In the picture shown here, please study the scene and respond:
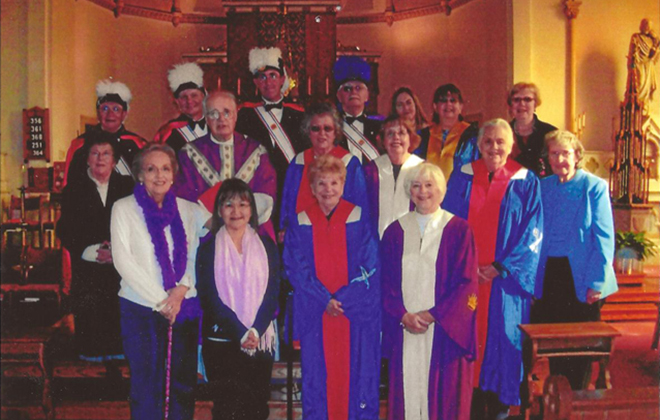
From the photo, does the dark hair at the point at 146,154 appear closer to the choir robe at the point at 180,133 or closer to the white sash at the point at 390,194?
the choir robe at the point at 180,133

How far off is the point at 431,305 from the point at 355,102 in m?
1.67

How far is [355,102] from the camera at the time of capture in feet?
13.8

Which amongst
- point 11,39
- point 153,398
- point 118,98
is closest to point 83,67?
point 11,39

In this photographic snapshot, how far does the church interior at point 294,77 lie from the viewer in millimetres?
4750

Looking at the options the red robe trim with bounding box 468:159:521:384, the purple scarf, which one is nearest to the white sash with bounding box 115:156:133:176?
the purple scarf

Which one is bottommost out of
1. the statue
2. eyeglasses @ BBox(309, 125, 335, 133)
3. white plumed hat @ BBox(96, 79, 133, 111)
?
eyeglasses @ BBox(309, 125, 335, 133)

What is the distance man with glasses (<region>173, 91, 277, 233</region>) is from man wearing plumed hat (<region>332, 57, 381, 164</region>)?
76cm

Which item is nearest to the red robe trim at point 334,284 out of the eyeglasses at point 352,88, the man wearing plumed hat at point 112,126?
the eyeglasses at point 352,88

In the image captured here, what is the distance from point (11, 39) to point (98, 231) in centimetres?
566

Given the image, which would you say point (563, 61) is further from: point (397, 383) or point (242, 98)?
point (397, 383)

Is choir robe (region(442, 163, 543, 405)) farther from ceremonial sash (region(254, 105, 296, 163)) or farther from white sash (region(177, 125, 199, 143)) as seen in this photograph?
white sash (region(177, 125, 199, 143))

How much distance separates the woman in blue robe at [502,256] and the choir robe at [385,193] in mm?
425

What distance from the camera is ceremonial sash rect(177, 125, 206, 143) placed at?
409 centimetres

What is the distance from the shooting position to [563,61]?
7.82 metres
